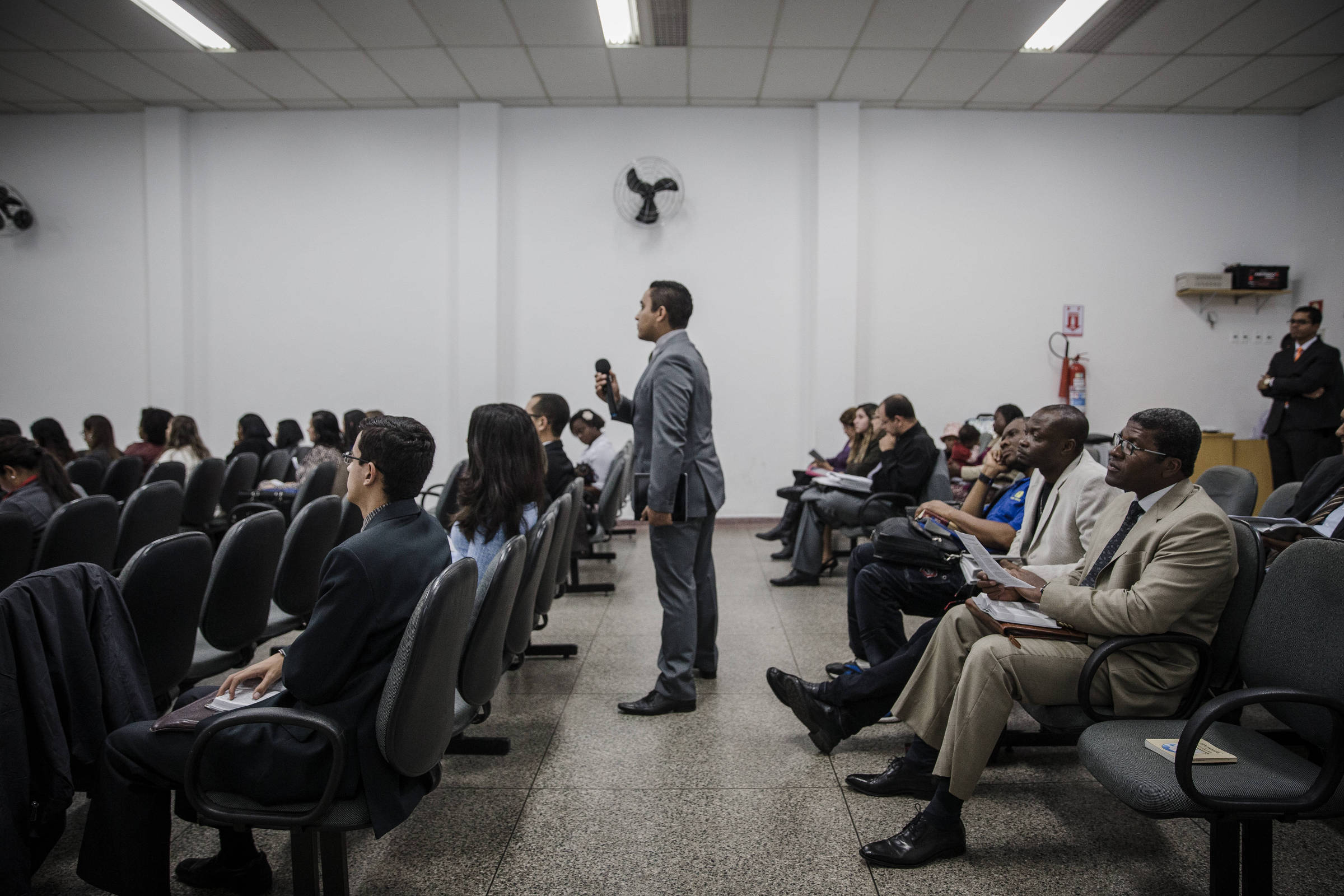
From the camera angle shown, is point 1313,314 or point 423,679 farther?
point 1313,314

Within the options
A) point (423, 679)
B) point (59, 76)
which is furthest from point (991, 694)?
point (59, 76)

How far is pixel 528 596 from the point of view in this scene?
7.68 ft

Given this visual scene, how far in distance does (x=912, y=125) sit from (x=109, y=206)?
7253mm

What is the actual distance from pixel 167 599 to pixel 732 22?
485 centimetres

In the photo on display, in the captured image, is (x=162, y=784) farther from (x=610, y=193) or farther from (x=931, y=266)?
(x=931, y=266)

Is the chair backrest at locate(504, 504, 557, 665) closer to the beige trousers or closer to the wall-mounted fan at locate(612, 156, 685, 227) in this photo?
the beige trousers

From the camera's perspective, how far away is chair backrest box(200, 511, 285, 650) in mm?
2232

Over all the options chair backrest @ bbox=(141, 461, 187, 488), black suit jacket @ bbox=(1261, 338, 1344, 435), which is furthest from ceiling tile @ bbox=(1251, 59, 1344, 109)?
chair backrest @ bbox=(141, 461, 187, 488)

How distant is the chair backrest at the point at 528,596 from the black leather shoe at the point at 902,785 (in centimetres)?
108

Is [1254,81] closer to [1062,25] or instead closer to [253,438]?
[1062,25]

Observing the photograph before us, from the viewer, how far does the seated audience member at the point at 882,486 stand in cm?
397

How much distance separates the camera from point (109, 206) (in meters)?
6.91

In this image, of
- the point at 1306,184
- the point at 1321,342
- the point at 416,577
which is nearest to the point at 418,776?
the point at 416,577

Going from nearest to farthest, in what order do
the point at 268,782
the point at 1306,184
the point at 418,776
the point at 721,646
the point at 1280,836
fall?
the point at 268,782
the point at 418,776
the point at 1280,836
the point at 721,646
the point at 1306,184
